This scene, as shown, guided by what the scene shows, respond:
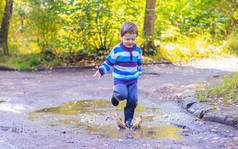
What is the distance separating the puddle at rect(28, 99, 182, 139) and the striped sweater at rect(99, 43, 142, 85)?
2.60 feet

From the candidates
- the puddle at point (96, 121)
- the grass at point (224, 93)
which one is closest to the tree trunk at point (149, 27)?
the grass at point (224, 93)

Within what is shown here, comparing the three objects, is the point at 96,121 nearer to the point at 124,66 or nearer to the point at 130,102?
the point at 130,102

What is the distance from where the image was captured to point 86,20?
11.7m

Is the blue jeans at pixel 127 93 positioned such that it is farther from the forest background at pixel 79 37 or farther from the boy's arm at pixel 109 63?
the forest background at pixel 79 37

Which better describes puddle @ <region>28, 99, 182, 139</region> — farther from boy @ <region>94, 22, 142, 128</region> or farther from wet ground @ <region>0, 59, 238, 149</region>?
boy @ <region>94, 22, 142, 128</region>

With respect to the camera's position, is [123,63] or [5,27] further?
[5,27]

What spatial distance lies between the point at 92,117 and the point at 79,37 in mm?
7079

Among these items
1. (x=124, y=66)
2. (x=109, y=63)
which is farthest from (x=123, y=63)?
(x=109, y=63)

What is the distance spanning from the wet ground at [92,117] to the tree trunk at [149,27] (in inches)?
134

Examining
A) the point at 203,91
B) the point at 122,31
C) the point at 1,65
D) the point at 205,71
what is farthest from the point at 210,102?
the point at 1,65

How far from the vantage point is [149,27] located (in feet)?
44.6

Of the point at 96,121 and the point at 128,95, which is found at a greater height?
the point at 128,95

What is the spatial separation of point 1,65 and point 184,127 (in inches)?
364

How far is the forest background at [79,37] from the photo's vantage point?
1199cm
